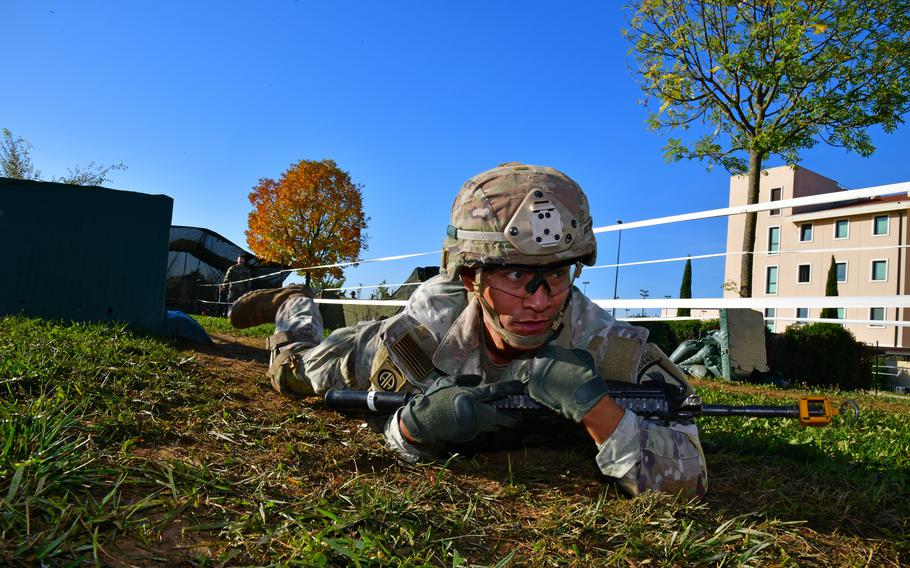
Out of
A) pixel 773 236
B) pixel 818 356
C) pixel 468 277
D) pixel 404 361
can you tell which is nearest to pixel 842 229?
pixel 773 236

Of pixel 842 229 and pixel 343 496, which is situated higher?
pixel 842 229

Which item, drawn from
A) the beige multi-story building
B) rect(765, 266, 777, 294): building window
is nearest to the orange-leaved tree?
the beige multi-story building

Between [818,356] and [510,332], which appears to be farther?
[818,356]

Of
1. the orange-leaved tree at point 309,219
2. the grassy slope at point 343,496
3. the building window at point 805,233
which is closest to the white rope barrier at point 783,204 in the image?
the grassy slope at point 343,496

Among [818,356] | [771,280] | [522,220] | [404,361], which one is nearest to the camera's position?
[522,220]

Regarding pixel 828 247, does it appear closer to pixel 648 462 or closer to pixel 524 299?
pixel 524 299

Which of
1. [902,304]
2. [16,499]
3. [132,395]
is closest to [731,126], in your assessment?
[902,304]

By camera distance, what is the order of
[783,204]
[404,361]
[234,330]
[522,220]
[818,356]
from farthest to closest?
[818,356] < [234,330] < [783,204] < [404,361] < [522,220]

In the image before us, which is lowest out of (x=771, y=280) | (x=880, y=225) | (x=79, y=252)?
(x=79, y=252)

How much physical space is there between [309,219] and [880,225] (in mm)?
33472

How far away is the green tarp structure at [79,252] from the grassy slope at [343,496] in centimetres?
338

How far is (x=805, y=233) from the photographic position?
39.6 metres

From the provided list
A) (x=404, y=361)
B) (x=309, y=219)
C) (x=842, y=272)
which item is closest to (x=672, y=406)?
(x=404, y=361)

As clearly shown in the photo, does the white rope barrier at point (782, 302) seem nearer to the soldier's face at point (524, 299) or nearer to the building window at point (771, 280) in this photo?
the soldier's face at point (524, 299)
